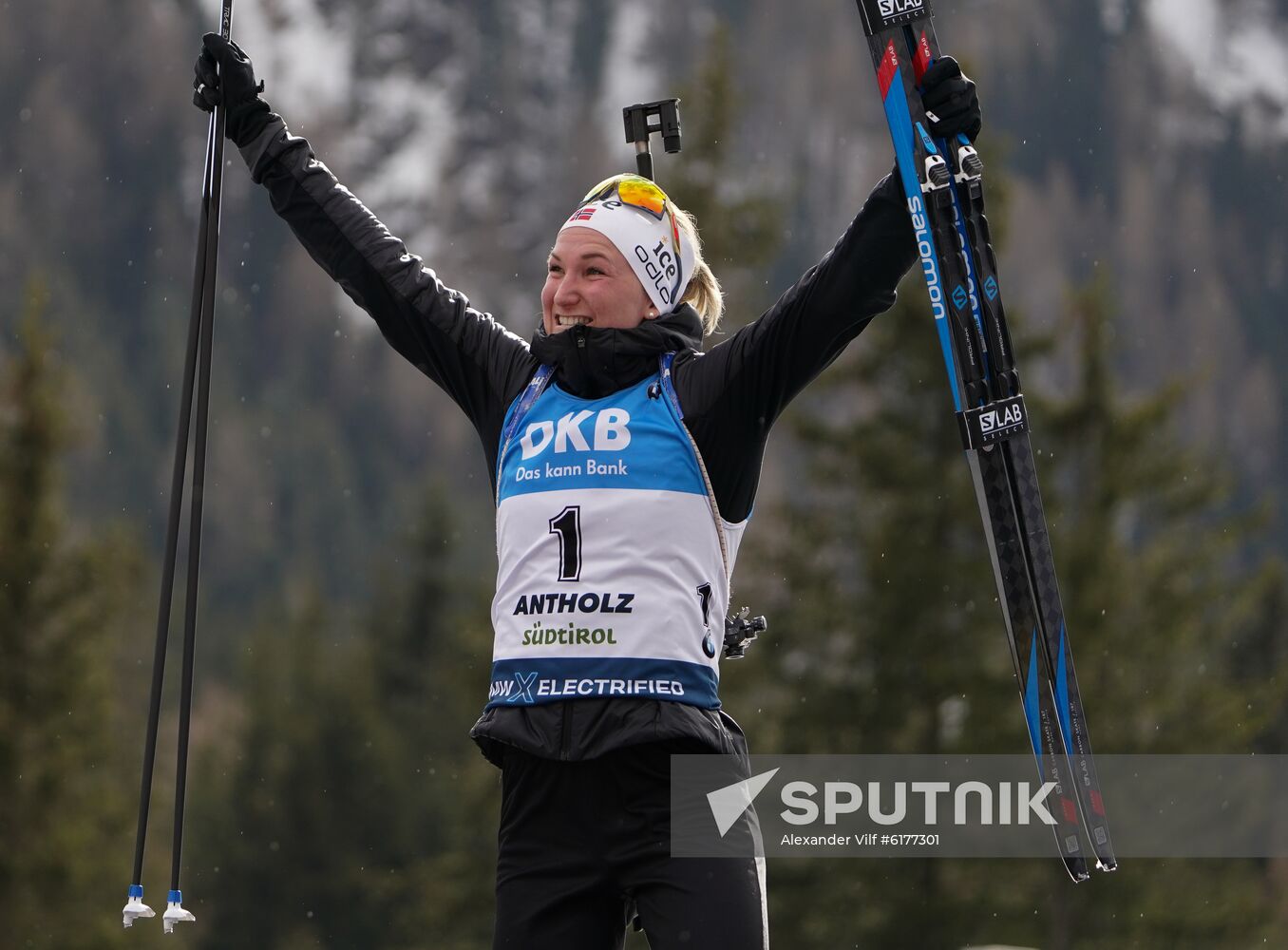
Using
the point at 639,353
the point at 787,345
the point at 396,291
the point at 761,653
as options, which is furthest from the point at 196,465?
the point at 761,653

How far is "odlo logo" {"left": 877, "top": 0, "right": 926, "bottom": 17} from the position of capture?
12.2ft

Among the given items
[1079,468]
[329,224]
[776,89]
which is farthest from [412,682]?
[776,89]

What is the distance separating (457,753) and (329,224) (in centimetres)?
2203

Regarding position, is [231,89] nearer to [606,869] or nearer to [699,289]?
[699,289]

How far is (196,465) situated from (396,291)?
2.78ft

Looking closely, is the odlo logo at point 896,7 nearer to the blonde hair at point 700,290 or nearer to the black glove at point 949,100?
the black glove at point 949,100

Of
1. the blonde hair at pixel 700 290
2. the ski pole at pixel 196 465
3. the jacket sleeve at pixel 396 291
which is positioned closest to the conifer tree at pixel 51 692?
the ski pole at pixel 196 465

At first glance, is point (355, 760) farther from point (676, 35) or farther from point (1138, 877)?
point (676, 35)

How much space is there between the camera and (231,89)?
4.06m

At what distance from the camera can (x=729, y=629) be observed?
12.6 ft

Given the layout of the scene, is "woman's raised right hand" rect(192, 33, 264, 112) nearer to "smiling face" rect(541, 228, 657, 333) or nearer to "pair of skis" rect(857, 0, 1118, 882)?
"smiling face" rect(541, 228, 657, 333)

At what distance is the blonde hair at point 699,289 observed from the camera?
3844 millimetres

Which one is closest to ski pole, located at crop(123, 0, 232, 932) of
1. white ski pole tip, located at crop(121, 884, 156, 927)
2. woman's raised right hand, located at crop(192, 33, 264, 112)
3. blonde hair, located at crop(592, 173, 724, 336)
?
woman's raised right hand, located at crop(192, 33, 264, 112)

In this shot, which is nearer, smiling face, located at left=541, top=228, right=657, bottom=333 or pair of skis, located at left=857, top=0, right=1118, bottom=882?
smiling face, located at left=541, top=228, right=657, bottom=333
